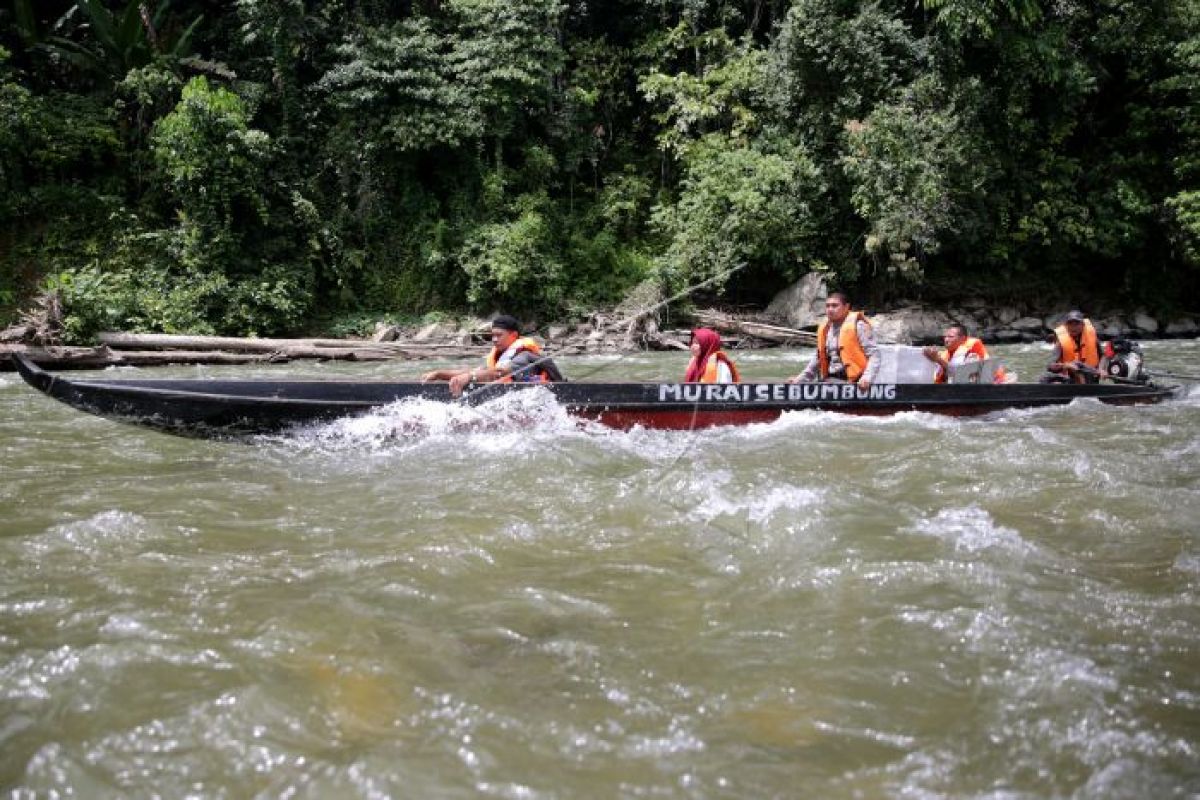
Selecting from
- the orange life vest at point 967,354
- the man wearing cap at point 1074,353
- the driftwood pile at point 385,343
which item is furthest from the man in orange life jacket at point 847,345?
the driftwood pile at point 385,343

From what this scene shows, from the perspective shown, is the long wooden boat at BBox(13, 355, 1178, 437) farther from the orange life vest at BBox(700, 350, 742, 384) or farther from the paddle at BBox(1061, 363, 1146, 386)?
the orange life vest at BBox(700, 350, 742, 384)

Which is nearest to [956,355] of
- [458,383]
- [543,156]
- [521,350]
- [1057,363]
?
[1057,363]

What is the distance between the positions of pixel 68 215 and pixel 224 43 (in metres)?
6.55

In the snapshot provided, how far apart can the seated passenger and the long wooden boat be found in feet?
1.65

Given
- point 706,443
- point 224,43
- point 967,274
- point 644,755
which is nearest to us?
point 644,755

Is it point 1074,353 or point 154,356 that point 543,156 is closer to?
point 154,356

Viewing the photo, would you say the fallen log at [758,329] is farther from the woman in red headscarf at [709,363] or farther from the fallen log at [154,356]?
the woman in red headscarf at [709,363]

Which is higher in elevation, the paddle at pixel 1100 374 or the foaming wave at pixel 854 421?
the paddle at pixel 1100 374

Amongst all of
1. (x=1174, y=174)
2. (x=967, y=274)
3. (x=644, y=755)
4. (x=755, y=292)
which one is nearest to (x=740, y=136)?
(x=755, y=292)

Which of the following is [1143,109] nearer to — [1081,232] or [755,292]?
[1081,232]

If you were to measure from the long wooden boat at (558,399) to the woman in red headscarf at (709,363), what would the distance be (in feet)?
1.46

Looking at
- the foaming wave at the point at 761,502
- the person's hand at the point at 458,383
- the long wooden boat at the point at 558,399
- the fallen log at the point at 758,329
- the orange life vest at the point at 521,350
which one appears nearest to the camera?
the foaming wave at the point at 761,502

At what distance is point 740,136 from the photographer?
2084cm

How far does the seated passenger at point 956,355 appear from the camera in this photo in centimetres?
880
